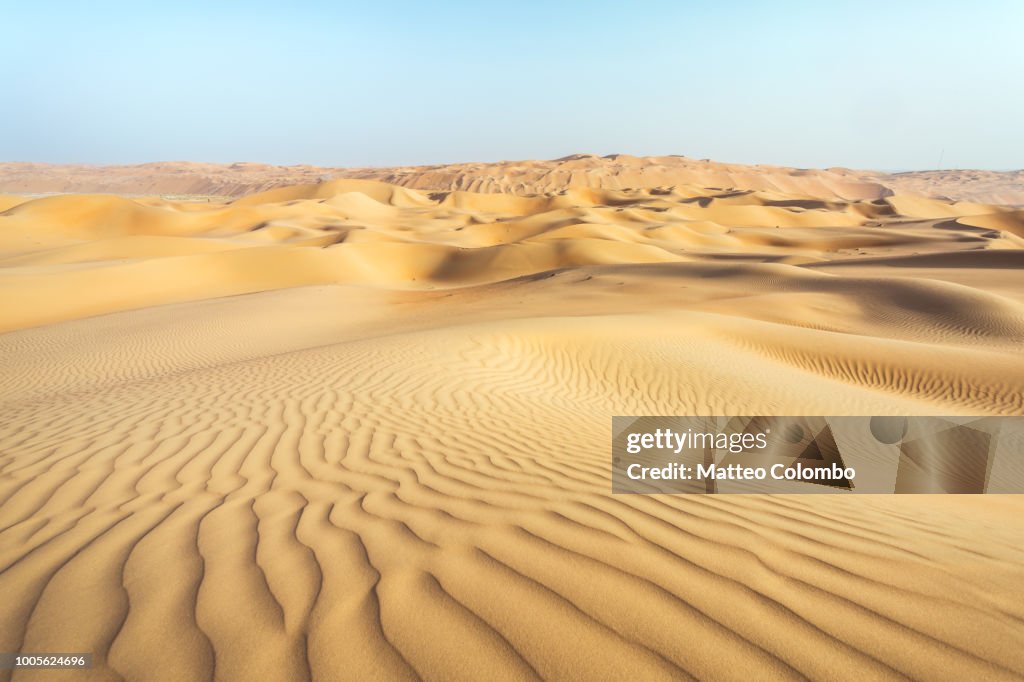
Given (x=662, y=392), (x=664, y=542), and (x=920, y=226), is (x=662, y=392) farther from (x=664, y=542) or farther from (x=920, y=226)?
(x=920, y=226)

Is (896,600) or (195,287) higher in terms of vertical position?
(896,600)

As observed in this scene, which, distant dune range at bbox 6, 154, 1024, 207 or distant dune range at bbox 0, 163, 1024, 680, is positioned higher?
distant dune range at bbox 6, 154, 1024, 207

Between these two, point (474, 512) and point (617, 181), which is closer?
point (474, 512)

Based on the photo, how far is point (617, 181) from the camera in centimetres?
9212

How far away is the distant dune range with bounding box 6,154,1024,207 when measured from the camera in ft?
299

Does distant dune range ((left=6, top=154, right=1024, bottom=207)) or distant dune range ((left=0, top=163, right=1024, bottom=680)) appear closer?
distant dune range ((left=0, top=163, right=1024, bottom=680))

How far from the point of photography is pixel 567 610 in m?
1.95

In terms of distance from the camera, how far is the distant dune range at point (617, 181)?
91062 mm

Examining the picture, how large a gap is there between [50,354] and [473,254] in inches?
751

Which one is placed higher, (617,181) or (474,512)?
(617,181)

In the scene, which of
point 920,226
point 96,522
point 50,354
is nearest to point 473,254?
point 50,354

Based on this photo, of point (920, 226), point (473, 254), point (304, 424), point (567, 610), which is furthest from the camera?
point (920, 226)

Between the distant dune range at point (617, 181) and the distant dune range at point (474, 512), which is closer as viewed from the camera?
the distant dune range at point (474, 512)

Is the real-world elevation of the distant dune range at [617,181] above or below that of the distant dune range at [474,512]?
above
